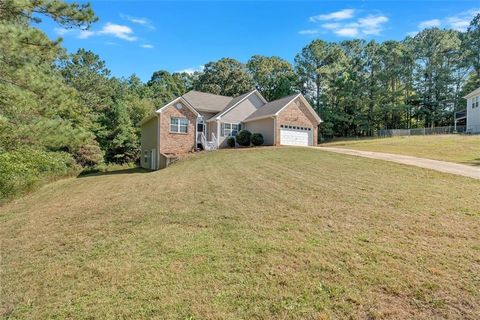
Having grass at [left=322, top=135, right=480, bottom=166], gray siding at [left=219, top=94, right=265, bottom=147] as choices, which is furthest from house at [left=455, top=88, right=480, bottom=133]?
gray siding at [left=219, top=94, right=265, bottom=147]

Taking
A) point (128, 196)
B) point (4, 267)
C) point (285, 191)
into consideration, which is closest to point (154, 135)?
point (128, 196)

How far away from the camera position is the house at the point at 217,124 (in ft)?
80.5

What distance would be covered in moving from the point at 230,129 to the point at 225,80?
75.4 ft

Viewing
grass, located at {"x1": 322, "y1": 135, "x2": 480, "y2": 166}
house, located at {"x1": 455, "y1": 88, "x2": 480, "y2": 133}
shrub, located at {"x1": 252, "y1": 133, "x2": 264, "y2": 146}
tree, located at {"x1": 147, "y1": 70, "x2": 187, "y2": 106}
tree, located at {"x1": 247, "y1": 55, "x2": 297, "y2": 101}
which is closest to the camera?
grass, located at {"x1": 322, "y1": 135, "x2": 480, "y2": 166}

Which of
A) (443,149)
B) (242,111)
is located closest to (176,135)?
(242,111)

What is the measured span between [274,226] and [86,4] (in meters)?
8.80

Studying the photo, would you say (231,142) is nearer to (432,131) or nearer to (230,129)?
(230,129)

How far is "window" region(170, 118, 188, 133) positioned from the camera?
24.7 meters

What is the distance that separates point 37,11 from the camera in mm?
8844

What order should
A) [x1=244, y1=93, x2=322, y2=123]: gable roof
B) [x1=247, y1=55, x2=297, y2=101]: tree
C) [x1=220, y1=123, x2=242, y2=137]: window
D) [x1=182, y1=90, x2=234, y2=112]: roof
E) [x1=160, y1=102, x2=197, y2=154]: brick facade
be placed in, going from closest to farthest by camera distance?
[x1=160, y1=102, x2=197, y2=154]: brick facade, [x1=244, y1=93, x2=322, y2=123]: gable roof, [x1=220, y1=123, x2=242, y2=137]: window, [x1=182, y1=90, x2=234, y2=112]: roof, [x1=247, y1=55, x2=297, y2=101]: tree

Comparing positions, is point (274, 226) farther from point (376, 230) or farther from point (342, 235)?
point (376, 230)

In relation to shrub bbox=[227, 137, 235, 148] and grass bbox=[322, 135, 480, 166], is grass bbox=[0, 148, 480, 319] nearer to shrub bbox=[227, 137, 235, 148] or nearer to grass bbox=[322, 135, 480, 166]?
grass bbox=[322, 135, 480, 166]

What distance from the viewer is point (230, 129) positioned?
28.5m

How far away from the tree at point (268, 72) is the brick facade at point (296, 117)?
70.7 feet
